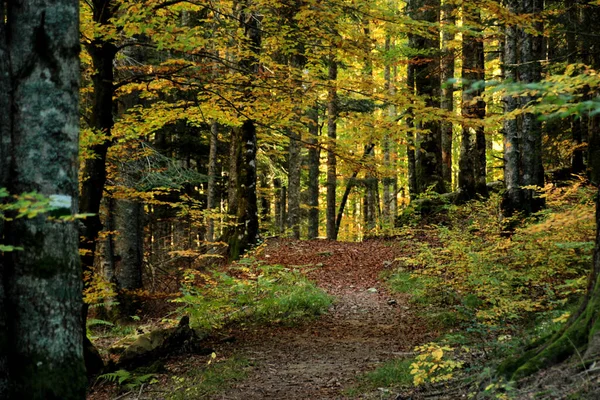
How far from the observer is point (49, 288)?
13.3 feet

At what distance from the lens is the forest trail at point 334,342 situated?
19.5 ft

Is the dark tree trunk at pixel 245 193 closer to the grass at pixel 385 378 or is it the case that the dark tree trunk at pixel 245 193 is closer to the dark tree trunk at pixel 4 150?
the grass at pixel 385 378

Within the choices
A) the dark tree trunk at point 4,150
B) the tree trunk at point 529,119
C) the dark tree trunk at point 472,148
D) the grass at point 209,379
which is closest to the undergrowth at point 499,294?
the tree trunk at point 529,119

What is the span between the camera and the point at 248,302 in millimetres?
9805

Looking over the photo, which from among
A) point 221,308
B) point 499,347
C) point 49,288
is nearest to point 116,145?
point 221,308

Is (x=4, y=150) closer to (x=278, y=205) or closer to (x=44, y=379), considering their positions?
(x=44, y=379)

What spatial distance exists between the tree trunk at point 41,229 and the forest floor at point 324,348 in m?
2.17

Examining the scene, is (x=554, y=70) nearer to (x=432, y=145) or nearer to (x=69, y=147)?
(x=432, y=145)

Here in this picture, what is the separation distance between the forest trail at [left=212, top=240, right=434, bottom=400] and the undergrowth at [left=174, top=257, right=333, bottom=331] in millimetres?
430

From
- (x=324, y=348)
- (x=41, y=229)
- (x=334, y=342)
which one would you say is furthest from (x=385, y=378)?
(x=41, y=229)

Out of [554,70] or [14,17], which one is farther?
[554,70]

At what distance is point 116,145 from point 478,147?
1254 centimetres

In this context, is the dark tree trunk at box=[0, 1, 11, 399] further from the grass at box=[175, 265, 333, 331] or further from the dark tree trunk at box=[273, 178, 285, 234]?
the dark tree trunk at box=[273, 178, 285, 234]

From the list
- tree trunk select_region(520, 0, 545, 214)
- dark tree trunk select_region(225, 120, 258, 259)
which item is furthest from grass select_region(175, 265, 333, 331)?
tree trunk select_region(520, 0, 545, 214)
